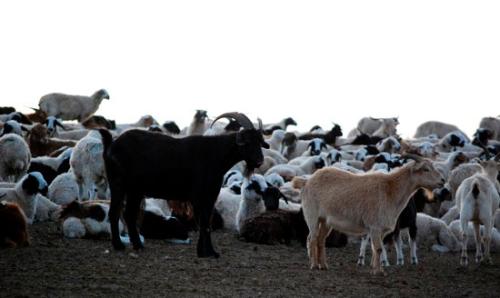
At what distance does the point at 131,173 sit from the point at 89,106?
19.7 m

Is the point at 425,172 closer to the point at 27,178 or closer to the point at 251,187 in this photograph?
the point at 251,187

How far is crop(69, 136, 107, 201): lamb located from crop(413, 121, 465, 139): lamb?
22.1 m

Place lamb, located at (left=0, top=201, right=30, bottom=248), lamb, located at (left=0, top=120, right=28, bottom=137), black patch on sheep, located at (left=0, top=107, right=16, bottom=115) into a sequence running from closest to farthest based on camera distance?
lamb, located at (left=0, top=201, right=30, bottom=248) → lamb, located at (left=0, top=120, right=28, bottom=137) → black patch on sheep, located at (left=0, top=107, right=16, bottom=115)

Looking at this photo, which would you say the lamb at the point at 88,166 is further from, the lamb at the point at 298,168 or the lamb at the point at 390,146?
the lamb at the point at 390,146

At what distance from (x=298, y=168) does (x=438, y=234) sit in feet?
21.5

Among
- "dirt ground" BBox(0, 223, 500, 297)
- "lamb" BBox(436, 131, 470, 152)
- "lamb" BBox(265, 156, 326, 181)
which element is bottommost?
"dirt ground" BBox(0, 223, 500, 297)

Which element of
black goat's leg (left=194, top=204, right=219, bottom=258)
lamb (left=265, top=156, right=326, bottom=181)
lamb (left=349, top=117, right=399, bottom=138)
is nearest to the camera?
black goat's leg (left=194, top=204, right=219, bottom=258)

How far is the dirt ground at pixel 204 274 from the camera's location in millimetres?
10148

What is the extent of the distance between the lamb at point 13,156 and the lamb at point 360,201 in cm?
739

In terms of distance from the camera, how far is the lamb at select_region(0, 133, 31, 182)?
1852 centimetres

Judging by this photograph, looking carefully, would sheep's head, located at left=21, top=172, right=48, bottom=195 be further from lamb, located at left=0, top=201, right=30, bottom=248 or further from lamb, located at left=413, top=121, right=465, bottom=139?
lamb, located at left=413, top=121, right=465, bottom=139

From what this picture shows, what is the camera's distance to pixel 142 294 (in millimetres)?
9766

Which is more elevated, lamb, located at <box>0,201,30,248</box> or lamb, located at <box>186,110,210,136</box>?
lamb, located at <box>186,110,210,136</box>

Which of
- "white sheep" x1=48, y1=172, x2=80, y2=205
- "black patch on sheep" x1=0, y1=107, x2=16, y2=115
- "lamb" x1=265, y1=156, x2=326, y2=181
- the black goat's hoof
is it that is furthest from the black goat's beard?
"black patch on sheep" x1=0, y1=107, x2=16, y2=115
